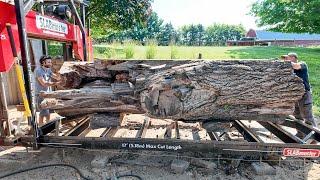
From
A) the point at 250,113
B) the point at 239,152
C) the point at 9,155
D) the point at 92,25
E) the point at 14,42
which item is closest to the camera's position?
the point at 14,42

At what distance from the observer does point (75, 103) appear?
13.3ft

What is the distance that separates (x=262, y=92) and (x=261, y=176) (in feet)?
3.30

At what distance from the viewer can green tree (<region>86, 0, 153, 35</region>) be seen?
55.1ft

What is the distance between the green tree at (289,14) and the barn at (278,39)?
3213 centimetres

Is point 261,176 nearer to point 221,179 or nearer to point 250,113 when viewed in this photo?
point 221,179

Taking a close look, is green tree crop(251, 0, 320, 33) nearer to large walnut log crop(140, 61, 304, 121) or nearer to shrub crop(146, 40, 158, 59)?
shrub crop(146, 40, 158, 59)

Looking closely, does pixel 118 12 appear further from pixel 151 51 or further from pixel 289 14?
pixel 289 14

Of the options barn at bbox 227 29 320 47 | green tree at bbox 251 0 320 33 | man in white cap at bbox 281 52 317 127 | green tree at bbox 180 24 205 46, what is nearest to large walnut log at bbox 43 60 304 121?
man in white cap at bbox 281 52 317 127

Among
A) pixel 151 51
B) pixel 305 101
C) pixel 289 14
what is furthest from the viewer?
pixel 289 14

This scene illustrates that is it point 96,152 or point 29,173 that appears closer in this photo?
point 29,173

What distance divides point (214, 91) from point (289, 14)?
21957 mm

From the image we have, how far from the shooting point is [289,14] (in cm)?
2306

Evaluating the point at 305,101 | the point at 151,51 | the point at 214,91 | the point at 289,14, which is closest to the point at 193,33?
the point at 289,14

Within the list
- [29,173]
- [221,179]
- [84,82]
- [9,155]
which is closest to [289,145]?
[221,179]
